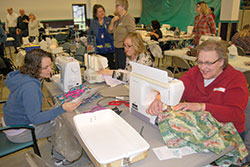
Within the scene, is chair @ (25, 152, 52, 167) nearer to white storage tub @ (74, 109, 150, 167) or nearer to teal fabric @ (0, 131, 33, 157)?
white storage tub @ (74, 109, 150, 167)

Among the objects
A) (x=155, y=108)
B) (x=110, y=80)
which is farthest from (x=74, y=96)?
(x=155, y=108)

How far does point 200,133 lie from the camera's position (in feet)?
3.67

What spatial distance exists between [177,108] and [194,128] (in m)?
0.19

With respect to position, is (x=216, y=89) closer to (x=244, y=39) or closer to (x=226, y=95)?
(x=226, y=95)

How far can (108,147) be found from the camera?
108 centimetres

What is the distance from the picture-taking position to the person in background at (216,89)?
1.32 metres

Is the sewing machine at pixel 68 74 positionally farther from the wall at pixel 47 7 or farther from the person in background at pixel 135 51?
the wall at pixel 47 7

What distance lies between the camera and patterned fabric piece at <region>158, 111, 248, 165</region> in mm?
1106

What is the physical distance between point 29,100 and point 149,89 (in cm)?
88

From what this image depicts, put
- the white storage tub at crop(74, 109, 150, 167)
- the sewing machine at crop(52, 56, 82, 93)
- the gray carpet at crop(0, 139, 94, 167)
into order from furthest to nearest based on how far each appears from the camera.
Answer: the gray carpet at crop(0, 139, 94, 167)
the sewing machine at crop(52, 56, 82, 93)
the white storage tub at crop(74, 109, 150, 167)

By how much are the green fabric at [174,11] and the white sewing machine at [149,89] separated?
786 cm

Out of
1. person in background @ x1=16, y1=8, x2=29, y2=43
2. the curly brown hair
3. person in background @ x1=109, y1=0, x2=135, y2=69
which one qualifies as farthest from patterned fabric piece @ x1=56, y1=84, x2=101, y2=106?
person in background @ x1=16, y1=8, x2=29, y2=43

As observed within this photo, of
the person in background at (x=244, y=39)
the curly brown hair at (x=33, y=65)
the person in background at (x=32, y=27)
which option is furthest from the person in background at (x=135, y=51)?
the person in background at (x=32, y=27)

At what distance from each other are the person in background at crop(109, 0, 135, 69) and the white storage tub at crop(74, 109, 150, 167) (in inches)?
98.3
